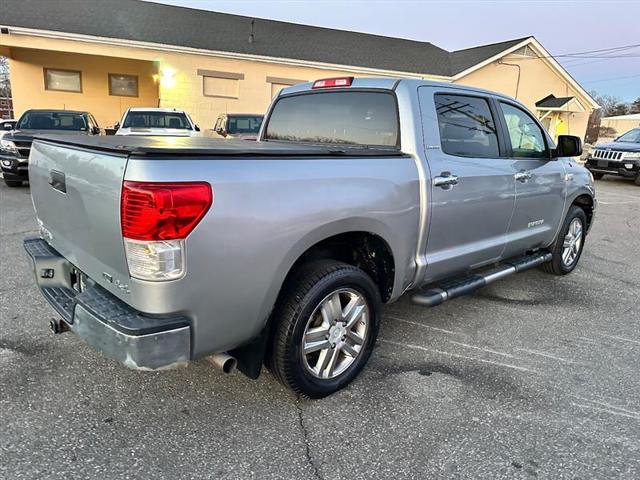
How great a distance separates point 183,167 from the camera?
1.98 m

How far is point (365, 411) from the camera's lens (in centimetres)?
273

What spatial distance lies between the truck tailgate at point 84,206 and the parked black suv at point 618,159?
16.6m

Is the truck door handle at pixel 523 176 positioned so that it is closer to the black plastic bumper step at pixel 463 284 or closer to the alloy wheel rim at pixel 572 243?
the black plastic bumper step at pixel 463 284

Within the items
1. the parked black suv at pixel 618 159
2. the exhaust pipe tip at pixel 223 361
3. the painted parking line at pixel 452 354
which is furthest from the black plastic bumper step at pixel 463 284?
the parked black suv at pixel 618 159

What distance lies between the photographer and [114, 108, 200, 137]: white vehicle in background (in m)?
12.0

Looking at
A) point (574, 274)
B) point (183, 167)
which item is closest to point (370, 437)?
point (183, 167)

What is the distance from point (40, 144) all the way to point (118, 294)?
1376 mm

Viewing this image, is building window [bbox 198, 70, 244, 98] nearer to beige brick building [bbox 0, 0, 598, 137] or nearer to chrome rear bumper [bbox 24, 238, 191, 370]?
beige brick building [bbox 0, 0, 598, 137]

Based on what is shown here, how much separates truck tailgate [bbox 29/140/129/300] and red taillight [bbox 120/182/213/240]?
9 cm

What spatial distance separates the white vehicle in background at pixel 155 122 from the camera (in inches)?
472

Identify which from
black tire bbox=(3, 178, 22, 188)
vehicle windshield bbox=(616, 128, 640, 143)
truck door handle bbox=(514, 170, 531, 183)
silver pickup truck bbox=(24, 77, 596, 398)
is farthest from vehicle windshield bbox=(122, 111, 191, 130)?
vehicle windshield bbox=(616, 128, 640, 143)

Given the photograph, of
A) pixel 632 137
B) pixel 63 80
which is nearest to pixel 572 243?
pixel 632 137

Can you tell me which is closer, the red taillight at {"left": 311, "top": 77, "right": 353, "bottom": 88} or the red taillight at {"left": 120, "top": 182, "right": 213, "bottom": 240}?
the red taillight at {"left": 120, "top": 182, "right": 213, "bottom": 240}

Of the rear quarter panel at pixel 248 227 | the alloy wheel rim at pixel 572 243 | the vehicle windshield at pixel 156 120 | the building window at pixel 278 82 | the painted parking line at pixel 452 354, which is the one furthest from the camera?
the building window at pixel 278 82
